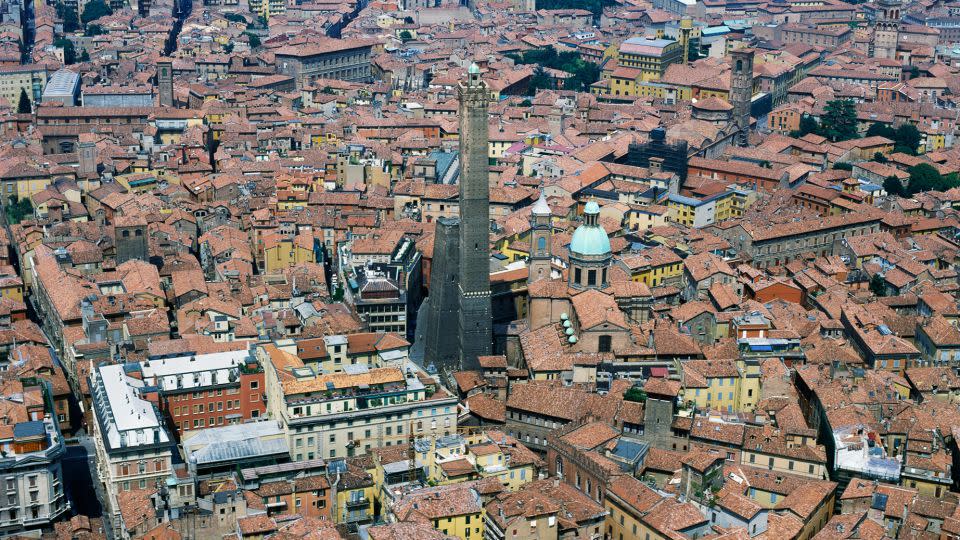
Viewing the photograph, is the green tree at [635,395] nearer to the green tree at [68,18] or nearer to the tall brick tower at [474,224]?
the tall brick tower at [474,224]

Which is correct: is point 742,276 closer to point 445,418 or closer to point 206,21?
point 445,418

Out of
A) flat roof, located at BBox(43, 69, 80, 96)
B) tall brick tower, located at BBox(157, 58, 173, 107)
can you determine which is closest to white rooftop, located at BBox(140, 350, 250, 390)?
tall brick tower, located at BBox(157, 58, 173, 107)

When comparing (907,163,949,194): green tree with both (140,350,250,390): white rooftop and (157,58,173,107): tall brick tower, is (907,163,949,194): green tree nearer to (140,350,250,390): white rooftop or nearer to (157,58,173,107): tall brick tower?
(140,350,250,390): white rooftop

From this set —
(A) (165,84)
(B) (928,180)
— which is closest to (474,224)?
(B) (928,180)

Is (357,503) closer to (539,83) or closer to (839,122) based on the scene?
(839,122)

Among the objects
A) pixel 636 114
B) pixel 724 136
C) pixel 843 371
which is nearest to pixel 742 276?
pixel 843 371
